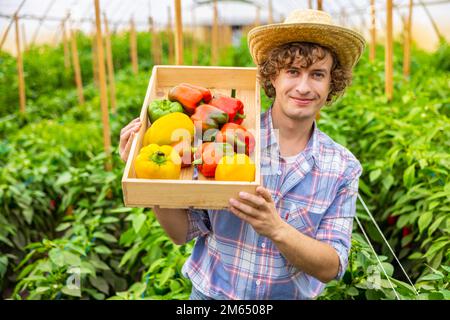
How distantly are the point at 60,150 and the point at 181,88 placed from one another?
298 cm

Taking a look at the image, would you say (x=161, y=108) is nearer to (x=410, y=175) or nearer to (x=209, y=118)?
(x=209, y=118)

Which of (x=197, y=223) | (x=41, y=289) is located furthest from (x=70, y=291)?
(x=197, y=223)

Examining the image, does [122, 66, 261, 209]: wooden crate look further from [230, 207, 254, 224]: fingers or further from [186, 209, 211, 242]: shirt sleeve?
[186, 209, 211, 242]: shirt sleeve

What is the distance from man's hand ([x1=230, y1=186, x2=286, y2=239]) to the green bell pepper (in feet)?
1.45

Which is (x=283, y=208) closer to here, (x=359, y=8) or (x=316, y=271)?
(x=316, y=271)

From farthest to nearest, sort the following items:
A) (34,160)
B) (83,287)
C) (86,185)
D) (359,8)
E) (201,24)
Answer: (201,24) → (359,8) → (34,160) → (86,185) → (83,287)

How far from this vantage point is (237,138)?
181 centimetres

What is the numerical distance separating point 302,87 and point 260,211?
45 centimetres

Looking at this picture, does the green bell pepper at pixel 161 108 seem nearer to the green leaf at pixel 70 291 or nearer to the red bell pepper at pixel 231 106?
the red bell pepper at pixel 231 106

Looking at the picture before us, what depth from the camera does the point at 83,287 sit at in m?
3.40

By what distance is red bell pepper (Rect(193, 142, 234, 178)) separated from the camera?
1728 millimetres

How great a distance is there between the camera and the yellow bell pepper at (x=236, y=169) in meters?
1.66

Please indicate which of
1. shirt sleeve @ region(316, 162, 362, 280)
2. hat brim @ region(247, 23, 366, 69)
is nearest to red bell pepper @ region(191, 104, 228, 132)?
hat brim @ region(247, 23, 366, 69)
